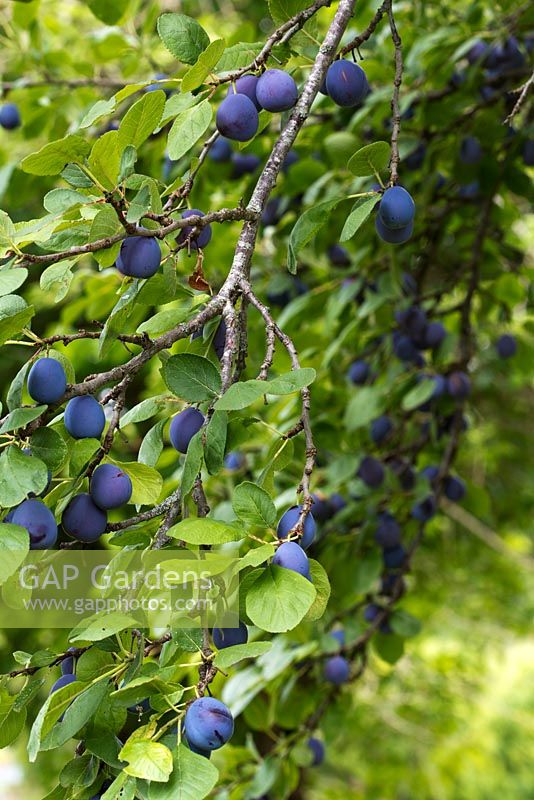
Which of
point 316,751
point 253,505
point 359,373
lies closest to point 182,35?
point 253,505

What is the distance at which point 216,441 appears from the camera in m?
0.62

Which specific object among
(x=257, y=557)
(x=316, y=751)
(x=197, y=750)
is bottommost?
(x=316, y=751)

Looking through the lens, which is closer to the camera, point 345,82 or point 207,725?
point 207,725

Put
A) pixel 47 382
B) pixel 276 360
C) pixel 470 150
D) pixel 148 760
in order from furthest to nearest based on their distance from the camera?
pixel 470 150 < pixel 276 360 < pixel 47 382 < pixel 148 760

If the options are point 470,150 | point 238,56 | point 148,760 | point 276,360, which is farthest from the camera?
point 470,150

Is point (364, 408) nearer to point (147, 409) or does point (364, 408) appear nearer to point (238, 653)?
point (147, 409)

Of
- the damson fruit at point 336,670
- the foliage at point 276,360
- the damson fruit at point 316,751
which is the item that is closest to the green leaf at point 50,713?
the foliage at point 276,360

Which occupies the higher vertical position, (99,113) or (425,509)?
(99,113)

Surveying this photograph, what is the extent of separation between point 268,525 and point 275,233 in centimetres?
112

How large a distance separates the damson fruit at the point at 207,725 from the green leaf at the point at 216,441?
16 cm

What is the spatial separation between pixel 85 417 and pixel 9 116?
1.16m

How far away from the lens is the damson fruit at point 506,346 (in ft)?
5.79

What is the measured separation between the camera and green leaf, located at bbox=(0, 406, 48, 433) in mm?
585

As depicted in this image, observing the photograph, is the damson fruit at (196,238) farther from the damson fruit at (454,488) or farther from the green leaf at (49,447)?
the damson fruit at (454,488)
